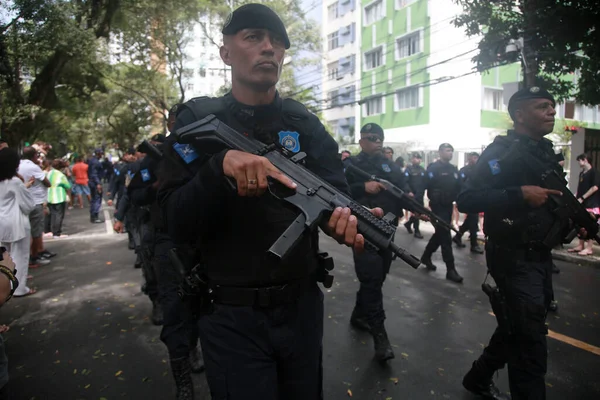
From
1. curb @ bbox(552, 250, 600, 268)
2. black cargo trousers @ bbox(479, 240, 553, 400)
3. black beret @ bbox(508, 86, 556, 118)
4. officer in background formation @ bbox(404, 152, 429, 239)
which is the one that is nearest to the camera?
black cargo trousers @ bbox(479, 240, 553, 400)

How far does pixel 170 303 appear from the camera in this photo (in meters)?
3.13

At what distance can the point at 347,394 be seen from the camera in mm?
3010

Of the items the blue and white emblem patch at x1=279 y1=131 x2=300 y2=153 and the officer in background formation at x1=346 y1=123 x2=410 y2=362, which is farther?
the officer in background formation at x1=346 y1=123 x2=410 y2=362

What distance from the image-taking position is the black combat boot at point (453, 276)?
606cm

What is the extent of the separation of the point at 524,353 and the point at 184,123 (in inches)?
92.3

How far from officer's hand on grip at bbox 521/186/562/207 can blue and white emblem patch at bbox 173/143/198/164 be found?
218 centimetres

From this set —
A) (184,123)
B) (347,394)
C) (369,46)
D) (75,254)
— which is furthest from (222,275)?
(369,46)

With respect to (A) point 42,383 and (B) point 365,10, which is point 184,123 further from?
(B) point 365,10

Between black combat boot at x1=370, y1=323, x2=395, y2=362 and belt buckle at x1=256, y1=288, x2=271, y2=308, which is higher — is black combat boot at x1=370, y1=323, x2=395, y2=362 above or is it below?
below

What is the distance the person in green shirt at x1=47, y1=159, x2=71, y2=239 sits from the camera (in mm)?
9172

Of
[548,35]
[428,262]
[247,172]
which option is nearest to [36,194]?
[428,262]

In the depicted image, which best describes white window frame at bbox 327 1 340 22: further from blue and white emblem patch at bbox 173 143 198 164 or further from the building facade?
blue and white emblem patch at bbox 173 143 198 164

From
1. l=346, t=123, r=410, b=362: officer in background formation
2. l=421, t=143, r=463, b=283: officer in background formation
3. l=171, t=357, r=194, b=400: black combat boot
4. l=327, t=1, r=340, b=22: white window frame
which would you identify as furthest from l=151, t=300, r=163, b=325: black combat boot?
l=327, t=1, r=340, b=22: white window frame

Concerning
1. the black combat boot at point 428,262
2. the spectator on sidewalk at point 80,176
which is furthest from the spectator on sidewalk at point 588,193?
the spectator on sidewalk at point 80,176
